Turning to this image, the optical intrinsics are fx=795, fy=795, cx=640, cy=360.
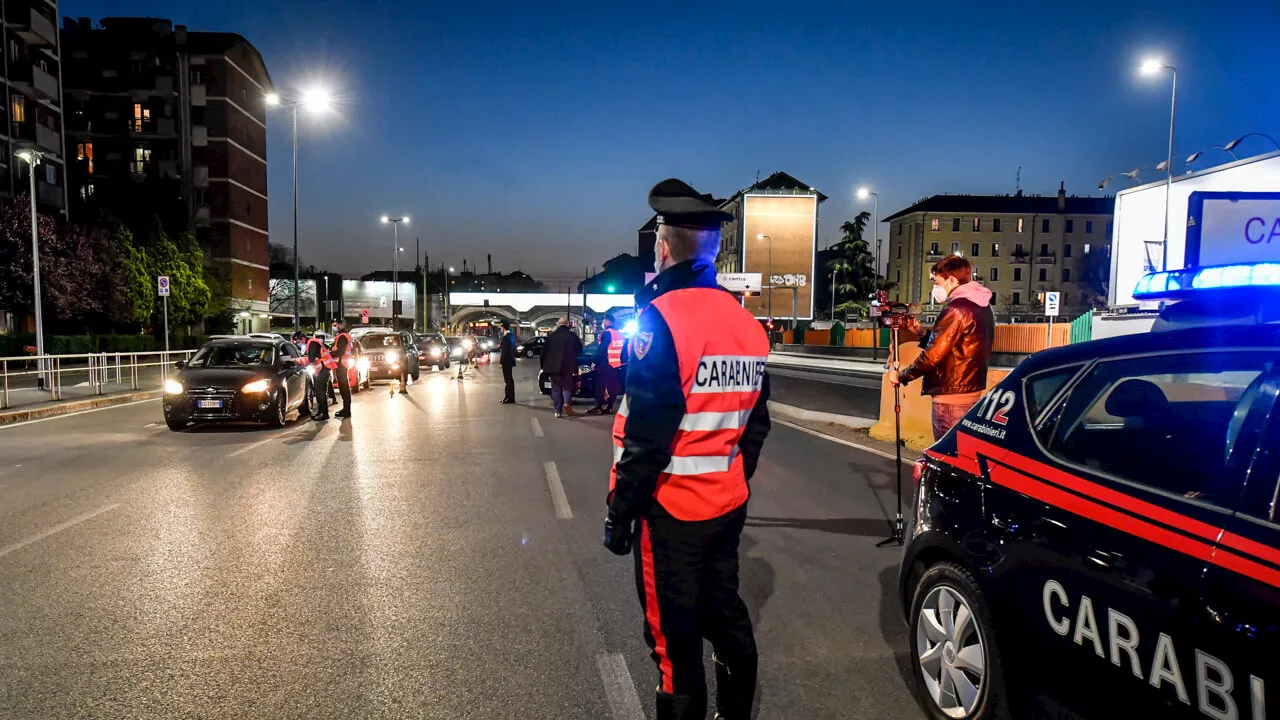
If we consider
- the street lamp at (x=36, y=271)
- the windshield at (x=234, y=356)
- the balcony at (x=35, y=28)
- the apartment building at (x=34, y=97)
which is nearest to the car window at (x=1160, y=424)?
the windshield at (x=234, y=356)

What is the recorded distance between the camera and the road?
340 centimetres

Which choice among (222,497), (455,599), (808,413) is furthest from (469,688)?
(808,413)

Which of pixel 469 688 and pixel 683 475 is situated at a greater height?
pixel 683 475

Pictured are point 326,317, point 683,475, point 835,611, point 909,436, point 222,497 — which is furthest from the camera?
point 326,317

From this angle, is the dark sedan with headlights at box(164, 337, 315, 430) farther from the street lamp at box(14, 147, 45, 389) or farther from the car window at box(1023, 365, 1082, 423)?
the car window at box(1023, 365, 1082, 423)

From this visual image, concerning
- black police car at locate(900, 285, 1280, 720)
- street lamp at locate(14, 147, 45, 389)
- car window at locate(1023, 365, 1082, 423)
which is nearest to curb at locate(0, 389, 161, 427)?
street lamp at locate(14, 147, 45, 389)

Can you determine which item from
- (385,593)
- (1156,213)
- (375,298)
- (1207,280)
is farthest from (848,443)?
(375,298)

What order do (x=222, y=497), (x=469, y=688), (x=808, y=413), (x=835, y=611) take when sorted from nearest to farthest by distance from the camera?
(x=469, y=688) < (x=835, y=611) < (x=222, y=497) < (x=808, y=413)

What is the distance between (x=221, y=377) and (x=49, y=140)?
4404cm

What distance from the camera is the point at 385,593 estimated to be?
468 centimetres

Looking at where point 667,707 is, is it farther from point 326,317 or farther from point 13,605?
point 326,317

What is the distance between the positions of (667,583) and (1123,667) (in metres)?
1.32

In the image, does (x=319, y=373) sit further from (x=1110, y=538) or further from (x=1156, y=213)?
(x=1156, y=213)

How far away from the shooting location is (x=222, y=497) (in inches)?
290
